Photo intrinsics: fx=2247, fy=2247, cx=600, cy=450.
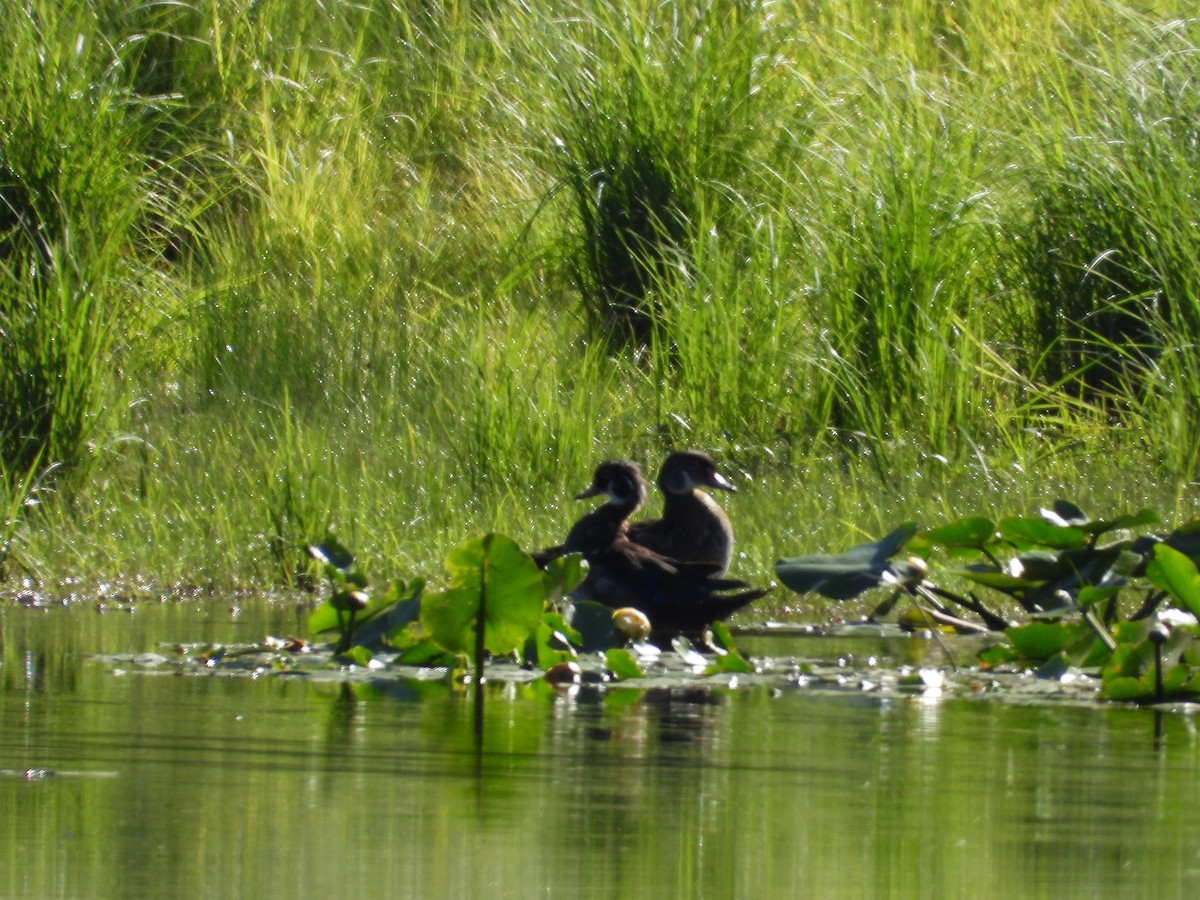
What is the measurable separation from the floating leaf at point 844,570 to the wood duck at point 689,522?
53.4 inches

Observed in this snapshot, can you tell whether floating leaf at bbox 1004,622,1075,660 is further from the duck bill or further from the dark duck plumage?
the duck bill

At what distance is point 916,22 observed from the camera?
15164mm

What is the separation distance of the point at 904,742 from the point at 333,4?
12.2 metres

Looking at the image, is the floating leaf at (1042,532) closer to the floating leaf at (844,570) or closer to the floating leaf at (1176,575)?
the floating leaf at (844,570)

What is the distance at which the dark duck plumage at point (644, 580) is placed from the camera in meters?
6.10

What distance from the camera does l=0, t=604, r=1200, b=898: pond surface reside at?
2.96 meters

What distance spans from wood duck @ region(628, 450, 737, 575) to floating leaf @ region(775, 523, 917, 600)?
1356 millimetres

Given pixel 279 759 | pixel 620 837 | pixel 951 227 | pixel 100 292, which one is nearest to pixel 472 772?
pixel 279 759

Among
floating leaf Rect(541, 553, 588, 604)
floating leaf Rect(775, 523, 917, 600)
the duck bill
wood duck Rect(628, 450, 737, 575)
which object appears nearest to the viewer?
floating leaf Rect(541, 553, 588, 604)

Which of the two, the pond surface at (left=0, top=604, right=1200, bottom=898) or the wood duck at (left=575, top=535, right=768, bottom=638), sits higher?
the wood duck at (left=575, top=535, right=768, bottom=638)

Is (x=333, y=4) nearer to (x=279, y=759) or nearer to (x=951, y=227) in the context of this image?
(x=951, y=227)

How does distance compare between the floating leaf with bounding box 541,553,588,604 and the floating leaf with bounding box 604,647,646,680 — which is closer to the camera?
the floating leaf with bounding box 604,647,646,680

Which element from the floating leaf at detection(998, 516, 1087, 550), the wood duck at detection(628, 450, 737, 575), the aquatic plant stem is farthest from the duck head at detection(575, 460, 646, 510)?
the aquatic plant stem

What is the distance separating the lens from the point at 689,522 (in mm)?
7348
